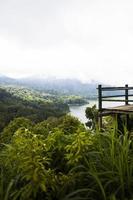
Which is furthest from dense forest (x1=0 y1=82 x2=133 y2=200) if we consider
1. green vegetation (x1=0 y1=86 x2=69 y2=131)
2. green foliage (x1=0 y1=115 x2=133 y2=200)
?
green vegetation (x1=0 y1=86 x2=69 y2=131)

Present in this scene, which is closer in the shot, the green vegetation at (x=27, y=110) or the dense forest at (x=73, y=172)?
the dense forest at (x=73, y=172)

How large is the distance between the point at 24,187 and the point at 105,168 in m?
0.73

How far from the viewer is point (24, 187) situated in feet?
9.76

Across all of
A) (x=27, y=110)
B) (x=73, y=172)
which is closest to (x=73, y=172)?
(x=73, y=172)

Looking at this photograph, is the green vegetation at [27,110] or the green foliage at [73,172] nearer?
the green foliage at [73,172]

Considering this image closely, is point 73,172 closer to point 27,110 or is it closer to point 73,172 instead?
point 73,172

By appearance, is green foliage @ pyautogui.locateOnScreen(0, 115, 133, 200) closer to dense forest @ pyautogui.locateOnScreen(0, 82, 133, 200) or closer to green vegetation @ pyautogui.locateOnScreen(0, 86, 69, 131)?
dense forest @ pyautogui.locateOnScreen(0, 82, 133, 200)

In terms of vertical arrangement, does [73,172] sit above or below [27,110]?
below

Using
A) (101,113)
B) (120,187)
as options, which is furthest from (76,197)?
(101,113)

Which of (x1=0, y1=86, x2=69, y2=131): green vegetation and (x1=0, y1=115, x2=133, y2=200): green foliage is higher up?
(x1=0, y1=86, x2=69, y2=131): green vegetation

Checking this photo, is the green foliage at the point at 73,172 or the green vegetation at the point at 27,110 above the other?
the green vegetation at the point at 27,110

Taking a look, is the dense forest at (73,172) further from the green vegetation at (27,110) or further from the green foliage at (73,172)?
the green vegetation at (27,110)

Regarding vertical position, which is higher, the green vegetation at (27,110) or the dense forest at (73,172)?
the green vegetation at (27,110)

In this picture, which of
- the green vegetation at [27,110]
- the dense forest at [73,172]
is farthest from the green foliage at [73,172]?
the green vegetation at [27,110]
